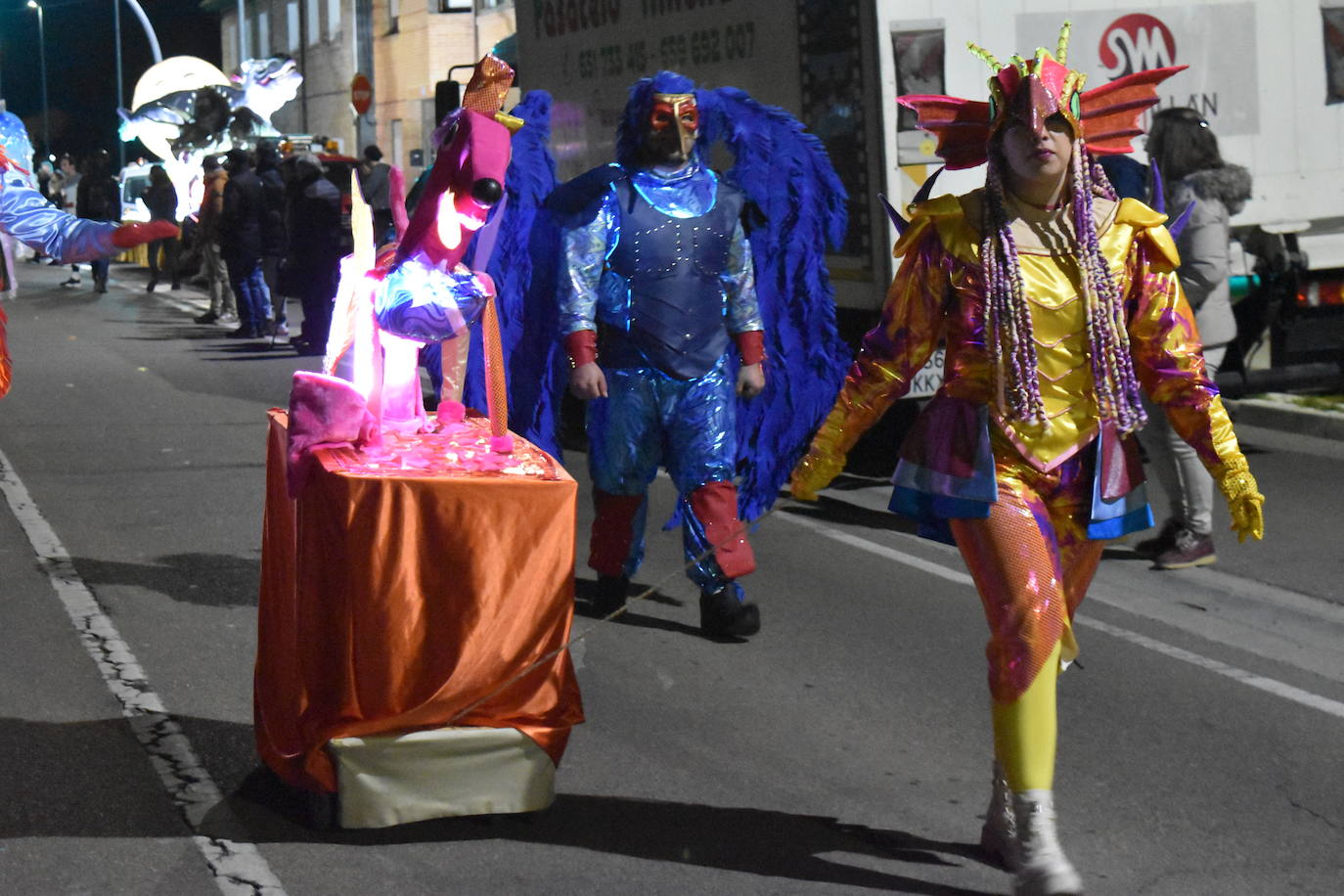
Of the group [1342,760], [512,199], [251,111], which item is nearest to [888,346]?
[1342,760]

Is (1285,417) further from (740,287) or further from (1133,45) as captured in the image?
(740,287)

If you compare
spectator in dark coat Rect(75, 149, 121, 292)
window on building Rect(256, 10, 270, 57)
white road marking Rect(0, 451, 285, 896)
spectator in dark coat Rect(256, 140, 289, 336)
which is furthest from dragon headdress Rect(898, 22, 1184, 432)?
window on building Rect(256, 10, 270, 57)

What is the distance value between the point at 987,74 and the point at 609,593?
3.84m

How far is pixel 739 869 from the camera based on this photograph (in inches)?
166

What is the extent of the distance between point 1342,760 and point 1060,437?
64.8 inches

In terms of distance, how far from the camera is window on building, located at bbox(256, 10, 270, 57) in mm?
48469

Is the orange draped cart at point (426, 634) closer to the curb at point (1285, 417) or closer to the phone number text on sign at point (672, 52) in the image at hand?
the phone number text on sign at point (672, 52)

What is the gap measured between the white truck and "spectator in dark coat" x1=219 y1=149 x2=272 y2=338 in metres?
7.20

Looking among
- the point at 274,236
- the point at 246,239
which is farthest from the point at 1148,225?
the point at 274,236

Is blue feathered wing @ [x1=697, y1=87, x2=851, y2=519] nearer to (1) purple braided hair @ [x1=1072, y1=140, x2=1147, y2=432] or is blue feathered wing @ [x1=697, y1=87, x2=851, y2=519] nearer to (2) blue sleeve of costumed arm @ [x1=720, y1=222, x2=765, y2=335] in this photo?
(2) blue sleeve of costumed arm @ [x1=720, y1=222, x2=765, y2=335]

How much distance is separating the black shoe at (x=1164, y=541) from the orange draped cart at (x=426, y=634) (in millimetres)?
3897

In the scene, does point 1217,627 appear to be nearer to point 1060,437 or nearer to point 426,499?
point 1060,437

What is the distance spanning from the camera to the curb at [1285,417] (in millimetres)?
10797

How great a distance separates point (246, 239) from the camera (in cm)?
1805
